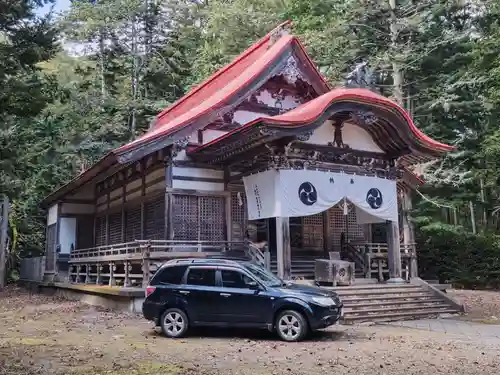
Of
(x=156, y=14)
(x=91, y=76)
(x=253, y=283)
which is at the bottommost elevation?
(x=253, y=283)

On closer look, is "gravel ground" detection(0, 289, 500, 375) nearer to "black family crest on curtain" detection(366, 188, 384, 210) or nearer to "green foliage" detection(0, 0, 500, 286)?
"black family crest on curtain" detection(366, 188, 384, 210)

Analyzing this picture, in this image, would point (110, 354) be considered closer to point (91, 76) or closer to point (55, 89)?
point (55, 89)

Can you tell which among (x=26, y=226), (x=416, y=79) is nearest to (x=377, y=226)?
(x=416, y=79)

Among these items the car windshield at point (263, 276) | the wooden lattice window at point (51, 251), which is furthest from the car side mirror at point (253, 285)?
the wooden lattice window at point (51, 251)

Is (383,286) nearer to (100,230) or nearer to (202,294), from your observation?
(202,294)

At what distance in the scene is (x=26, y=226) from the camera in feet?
101

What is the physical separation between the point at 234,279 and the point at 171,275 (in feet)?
4.82

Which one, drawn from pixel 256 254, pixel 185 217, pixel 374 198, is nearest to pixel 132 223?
pixel 185 217

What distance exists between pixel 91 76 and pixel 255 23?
12729 mm

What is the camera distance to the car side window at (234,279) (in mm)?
10938

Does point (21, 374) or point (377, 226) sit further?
point (377, 226)

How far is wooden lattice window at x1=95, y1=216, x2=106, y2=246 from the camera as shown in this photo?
2391cm

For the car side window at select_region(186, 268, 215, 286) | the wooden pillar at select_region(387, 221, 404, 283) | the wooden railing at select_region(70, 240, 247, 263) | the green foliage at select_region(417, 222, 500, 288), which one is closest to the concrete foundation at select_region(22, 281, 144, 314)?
the wooden railing at select_region(70, 240, 247, 263)

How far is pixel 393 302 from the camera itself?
14.9m
